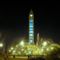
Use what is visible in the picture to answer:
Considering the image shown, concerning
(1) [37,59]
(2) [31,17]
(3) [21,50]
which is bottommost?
(1) [37,59]

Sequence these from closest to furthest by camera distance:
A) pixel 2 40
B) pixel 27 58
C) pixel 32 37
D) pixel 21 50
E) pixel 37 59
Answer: pixel 37 59 → pixel 27 58 → pixel 2 40 → pixel 21 50 → pixel 32 37

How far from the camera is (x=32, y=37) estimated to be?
107000 millimetres

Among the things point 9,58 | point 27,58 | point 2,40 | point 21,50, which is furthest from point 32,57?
point 21,50

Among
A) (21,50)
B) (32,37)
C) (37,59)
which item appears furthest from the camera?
(32,37)

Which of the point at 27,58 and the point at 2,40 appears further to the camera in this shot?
the point at 2,40

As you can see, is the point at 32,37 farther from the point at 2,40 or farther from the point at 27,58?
the point at 27,58

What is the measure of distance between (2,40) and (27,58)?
24679mm

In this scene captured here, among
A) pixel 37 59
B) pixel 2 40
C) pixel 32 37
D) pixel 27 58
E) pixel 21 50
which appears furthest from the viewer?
pixel 32 37

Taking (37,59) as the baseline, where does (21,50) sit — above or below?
above

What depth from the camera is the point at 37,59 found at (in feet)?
78.0

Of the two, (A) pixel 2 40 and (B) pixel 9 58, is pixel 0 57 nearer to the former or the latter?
(B) pixel 9 58

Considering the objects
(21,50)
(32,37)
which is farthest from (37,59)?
(32,37)

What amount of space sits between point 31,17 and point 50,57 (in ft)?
284

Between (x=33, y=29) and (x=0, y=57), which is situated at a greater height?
(x=33, y=29)
